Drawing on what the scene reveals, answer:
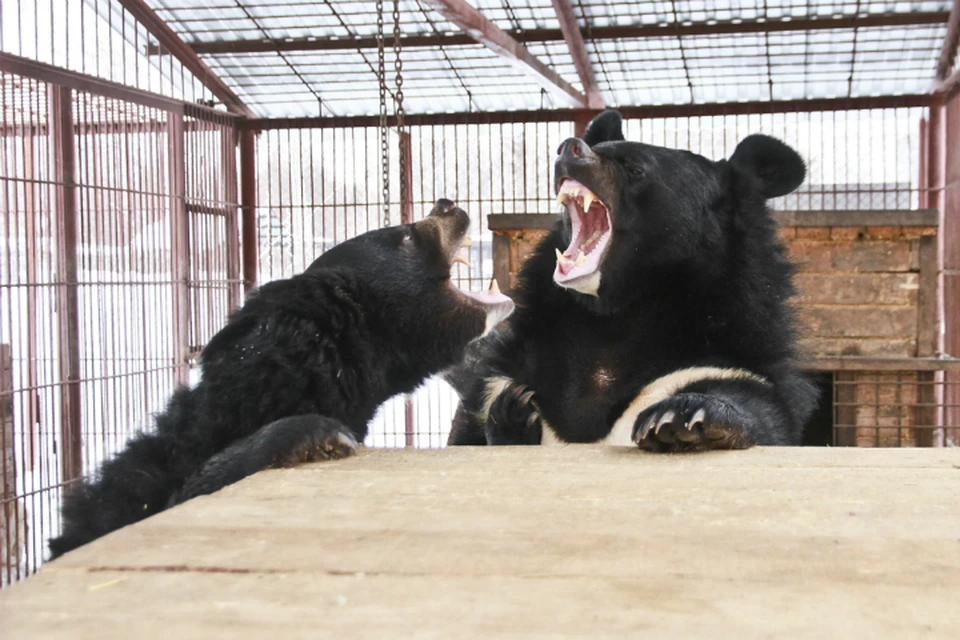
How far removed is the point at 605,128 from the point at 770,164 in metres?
0.62

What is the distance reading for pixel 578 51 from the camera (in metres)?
7.55

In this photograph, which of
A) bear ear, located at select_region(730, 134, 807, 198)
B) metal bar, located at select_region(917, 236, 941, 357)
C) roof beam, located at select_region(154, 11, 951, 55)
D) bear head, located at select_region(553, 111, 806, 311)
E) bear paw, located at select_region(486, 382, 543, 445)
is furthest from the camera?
roof beam, located at select_region(154, 11, 951, 55)

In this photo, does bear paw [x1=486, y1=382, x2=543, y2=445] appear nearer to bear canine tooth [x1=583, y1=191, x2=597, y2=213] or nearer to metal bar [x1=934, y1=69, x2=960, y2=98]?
bear canine tooth [x1=583, y1=191, x2=597, y2=213]

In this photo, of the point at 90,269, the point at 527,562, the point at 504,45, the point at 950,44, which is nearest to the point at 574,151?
the point at 527,562

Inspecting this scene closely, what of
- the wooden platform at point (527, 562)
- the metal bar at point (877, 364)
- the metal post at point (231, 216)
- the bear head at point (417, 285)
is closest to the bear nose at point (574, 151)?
the bear head at point (417, 285)

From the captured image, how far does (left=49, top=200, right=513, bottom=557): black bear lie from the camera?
1.94 metres

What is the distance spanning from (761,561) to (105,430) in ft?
17.9

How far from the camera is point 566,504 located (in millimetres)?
1278

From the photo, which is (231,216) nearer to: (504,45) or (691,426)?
(504,45)

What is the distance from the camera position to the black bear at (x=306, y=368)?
1938 mm

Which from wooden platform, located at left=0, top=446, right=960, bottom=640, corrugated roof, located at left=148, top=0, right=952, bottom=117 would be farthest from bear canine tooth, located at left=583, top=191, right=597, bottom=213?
corrugated roof, located at left=148, top=0, right=952, bottom=117

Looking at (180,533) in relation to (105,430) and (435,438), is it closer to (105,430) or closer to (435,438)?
(105,430)

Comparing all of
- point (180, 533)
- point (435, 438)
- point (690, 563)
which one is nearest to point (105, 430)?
point (435, 438)

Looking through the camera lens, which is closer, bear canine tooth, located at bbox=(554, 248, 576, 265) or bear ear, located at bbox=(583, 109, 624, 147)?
bear canine tooth, located at bbox=(554, 248, 576, 265)
